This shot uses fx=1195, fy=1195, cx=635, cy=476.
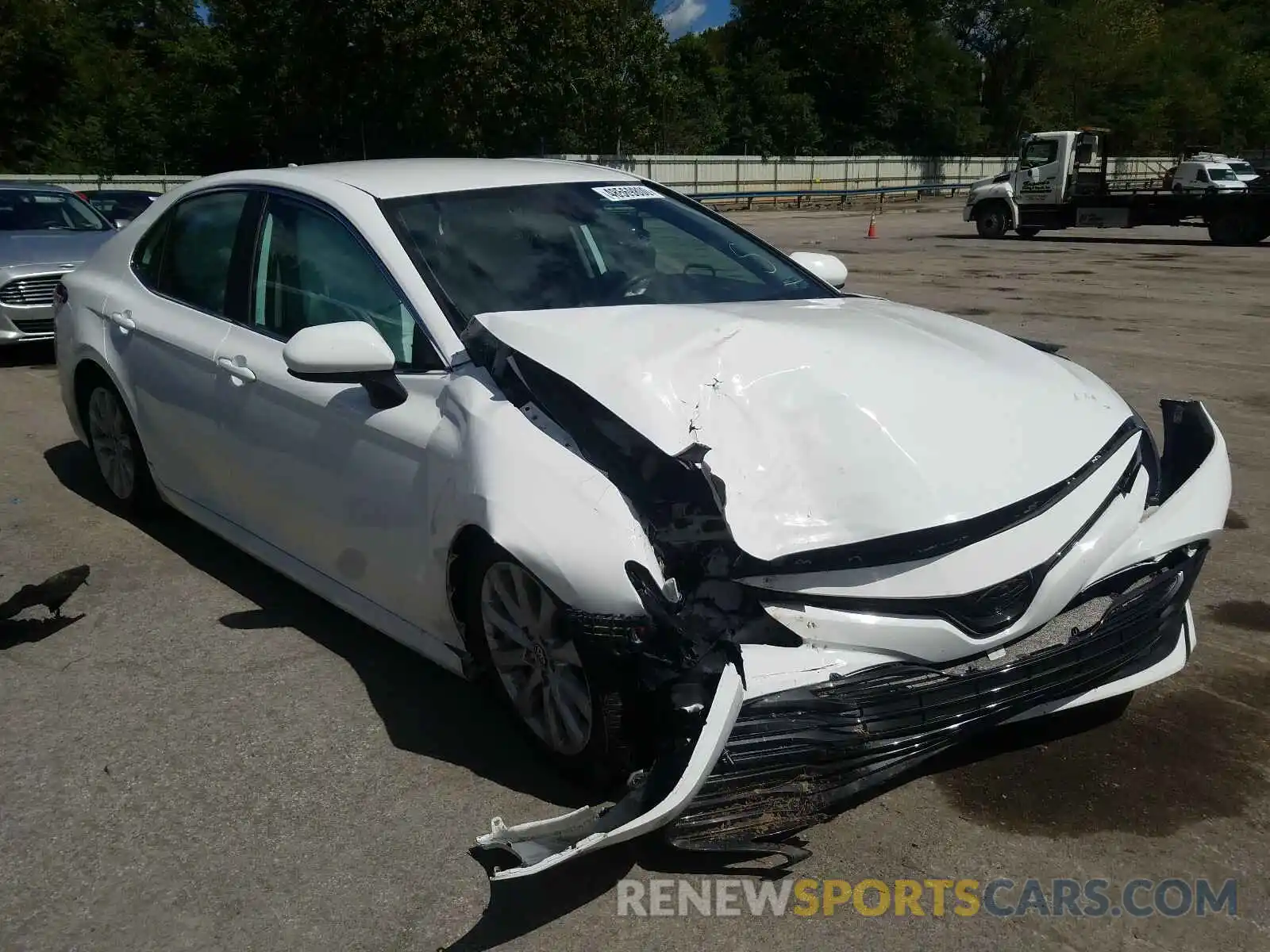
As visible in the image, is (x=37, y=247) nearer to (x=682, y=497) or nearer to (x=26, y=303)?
(x=26, y=303)

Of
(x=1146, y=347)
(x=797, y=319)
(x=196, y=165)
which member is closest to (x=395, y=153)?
(x=196, y=165)

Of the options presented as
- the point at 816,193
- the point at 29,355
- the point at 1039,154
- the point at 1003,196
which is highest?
the point at 29,355

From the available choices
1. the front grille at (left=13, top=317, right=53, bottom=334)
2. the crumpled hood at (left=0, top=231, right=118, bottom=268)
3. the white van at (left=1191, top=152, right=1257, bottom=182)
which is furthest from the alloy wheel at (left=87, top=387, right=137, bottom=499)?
the white van at (left=1191, top=152, right=1257, bottom=182)

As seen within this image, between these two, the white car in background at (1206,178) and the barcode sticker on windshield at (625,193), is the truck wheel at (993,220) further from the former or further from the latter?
the barcode sticker on windshield at (625,193)

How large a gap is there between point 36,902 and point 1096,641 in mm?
2614

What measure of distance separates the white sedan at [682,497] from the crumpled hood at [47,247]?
6.95 metres

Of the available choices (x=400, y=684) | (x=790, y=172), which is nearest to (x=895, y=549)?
(x=400, y=684)

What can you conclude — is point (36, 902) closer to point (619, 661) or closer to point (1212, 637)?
point (619, 661)

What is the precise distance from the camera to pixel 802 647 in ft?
8.89

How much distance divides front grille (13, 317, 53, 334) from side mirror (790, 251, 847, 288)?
7510mm

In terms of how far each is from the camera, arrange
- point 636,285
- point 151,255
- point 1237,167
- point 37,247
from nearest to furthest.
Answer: point 636,285 → point 151,255 → point 37,247 → point 1237,167

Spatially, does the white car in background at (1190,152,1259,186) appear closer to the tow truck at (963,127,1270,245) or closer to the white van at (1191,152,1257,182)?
the white van at (1191,152,1257,182)

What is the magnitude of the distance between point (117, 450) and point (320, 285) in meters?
1.94

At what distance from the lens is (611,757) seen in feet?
9.55
